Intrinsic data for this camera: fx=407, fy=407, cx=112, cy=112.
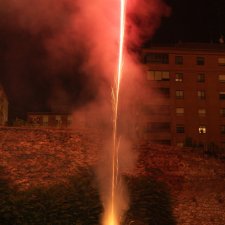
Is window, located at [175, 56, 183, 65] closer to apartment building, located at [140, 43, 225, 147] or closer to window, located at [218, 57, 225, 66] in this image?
apartment building, located at [140, 43, 225, 147]

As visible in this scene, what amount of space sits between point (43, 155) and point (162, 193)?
5.47m

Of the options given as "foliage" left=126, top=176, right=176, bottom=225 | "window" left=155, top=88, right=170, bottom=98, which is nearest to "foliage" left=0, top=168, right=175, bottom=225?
"foliage" left=126, top=176, right=176, bottom=225

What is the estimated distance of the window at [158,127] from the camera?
42.4 meters

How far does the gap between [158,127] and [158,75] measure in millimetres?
5563

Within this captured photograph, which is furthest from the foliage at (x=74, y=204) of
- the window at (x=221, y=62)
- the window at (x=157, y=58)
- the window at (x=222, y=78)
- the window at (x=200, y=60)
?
the window at (x=221, y=62)

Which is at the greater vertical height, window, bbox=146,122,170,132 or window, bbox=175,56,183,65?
window, bbox=175,56,183,65

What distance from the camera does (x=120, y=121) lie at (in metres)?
23.0

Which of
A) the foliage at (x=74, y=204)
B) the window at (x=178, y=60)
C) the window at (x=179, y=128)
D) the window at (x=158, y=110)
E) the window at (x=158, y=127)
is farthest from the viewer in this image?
the window at (x=178, y=60)

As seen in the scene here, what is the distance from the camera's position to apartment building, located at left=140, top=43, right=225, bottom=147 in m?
43.0

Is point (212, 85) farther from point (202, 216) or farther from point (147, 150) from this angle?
point (202, 216)

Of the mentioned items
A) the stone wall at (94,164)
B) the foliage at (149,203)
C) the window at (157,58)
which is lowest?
the foliage at (149,203)

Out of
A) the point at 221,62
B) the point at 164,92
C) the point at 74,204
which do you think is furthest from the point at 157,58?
the point at 74,204

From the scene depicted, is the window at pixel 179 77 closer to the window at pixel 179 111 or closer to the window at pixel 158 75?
the window at pixel 158 75

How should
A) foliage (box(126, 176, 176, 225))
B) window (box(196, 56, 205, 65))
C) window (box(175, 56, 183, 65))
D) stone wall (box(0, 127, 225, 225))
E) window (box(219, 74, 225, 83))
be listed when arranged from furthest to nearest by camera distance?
1. window (box(219, 74, 225, 83))
2. window (box(196, 56, 205, 65))
3. window (box(175, 56, 183, 65))
4. stone wall (box(0, 127, 225, 225))
5. foliage (box(126, 176, 176, 225))
